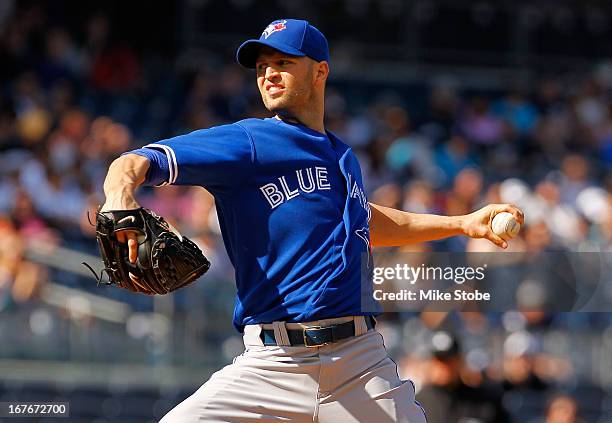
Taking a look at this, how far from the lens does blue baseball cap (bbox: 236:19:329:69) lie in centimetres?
381

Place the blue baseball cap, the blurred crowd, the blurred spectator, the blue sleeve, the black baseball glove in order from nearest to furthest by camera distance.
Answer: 1. the black baseball glove
2. the blue sleeve
3. the blue baseball cap
4. the blurred spectator
5. the blurred crowd

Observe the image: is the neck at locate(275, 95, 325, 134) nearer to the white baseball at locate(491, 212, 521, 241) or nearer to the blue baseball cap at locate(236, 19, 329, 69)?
the blue baseball cap at locate(236, 19, 329, 69)

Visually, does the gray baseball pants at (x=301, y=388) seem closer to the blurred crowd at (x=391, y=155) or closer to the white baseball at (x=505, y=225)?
the white baseball at (x=505, y=225)

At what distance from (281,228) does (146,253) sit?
1.78 feet

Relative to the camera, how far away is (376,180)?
407 inches

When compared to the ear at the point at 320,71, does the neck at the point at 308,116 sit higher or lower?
lower

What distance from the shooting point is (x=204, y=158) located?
348 cm

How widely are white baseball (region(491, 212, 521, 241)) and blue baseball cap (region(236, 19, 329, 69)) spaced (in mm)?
835

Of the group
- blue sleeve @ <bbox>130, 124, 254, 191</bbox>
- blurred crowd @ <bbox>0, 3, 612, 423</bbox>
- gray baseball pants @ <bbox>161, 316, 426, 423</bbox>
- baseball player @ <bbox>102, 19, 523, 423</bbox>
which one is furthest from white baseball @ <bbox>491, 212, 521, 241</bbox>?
blurred crowd @ <bbox>0, 3, 612, 423</bbox>

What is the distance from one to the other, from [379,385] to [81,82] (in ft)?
29.9

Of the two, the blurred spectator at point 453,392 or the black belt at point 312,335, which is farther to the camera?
the blurred spectator at point 453,392

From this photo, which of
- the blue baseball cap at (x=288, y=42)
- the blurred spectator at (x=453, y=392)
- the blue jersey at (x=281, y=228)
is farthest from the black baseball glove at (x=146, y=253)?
the blurred spectator at (x=453, y=392)

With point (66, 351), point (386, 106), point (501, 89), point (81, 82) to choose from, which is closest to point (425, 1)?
point (501, 89)

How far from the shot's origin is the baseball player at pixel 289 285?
3.60 metres
